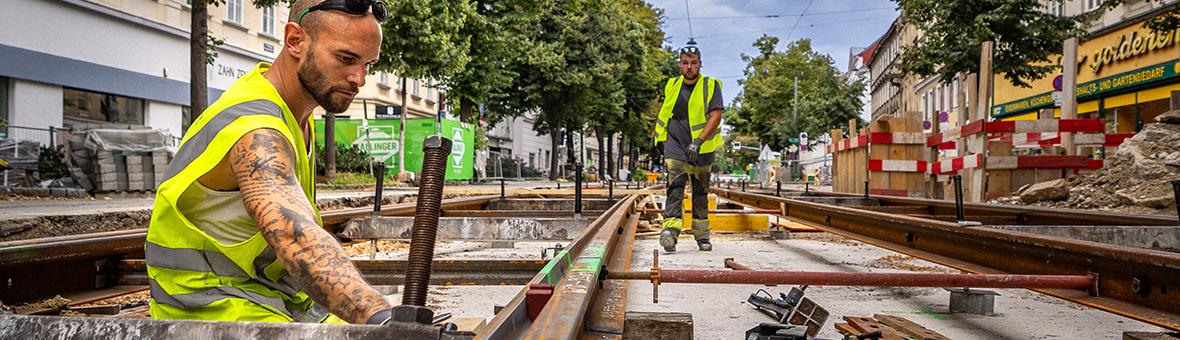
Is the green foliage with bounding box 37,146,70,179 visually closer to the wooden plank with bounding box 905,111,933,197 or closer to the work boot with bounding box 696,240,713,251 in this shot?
the work boot with bounding box 696,240,713,251

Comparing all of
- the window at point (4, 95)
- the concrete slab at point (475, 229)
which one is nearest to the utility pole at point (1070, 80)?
the concrete slab at point (475, 229)

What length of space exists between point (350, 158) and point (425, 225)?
23981mm

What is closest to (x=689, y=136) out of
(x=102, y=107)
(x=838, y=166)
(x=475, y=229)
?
(x=475, y=229)

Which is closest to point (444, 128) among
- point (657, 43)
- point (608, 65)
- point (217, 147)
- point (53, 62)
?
point (53, 62)

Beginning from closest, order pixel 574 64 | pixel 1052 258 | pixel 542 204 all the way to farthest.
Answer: pixel 1052 258 < pixel 542 204 < pixel 574 64

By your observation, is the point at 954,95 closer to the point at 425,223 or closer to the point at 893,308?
the point at 893,308

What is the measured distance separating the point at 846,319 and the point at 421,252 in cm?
247

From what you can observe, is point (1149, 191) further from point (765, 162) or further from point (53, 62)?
point (765, 162)

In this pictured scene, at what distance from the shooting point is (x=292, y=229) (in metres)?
1.41

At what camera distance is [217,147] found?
149cm

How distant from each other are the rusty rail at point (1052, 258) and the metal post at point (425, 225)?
101 inches

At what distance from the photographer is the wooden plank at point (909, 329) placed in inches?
115

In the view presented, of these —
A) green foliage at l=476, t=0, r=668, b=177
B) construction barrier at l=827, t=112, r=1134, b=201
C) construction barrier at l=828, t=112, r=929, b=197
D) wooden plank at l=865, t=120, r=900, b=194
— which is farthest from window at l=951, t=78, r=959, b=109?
wooden plank at l=865, t=120, r=900, b=194

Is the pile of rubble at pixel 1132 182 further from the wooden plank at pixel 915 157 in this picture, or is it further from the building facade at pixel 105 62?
the building facade at pixel 105 62
